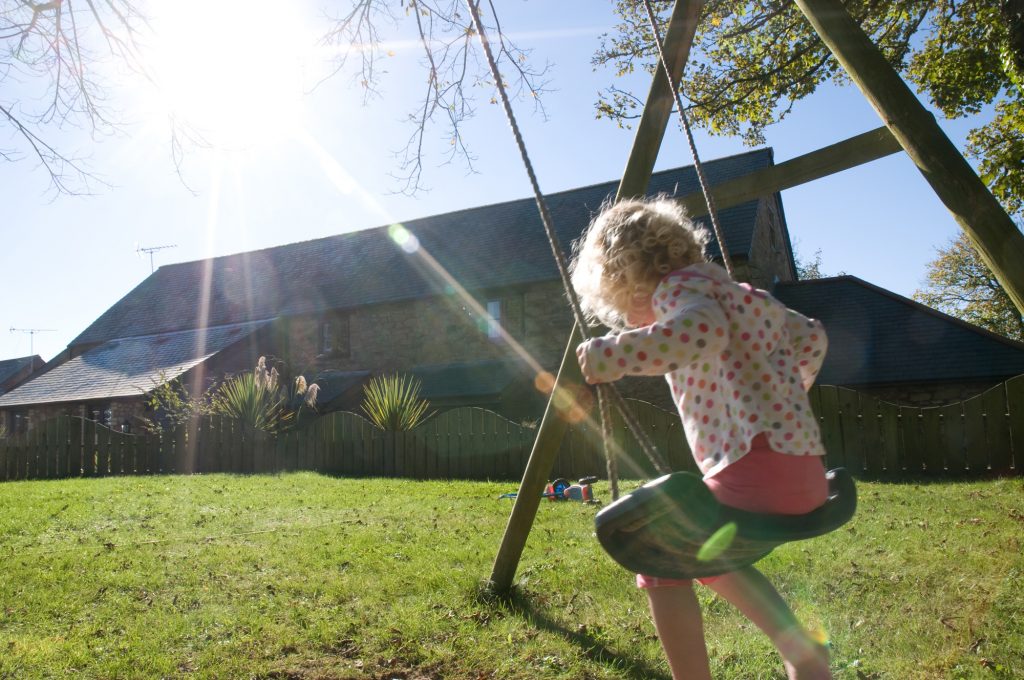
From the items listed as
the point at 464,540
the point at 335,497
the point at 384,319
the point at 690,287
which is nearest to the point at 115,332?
the point at 384,319

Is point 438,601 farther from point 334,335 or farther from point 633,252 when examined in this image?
point 334,335

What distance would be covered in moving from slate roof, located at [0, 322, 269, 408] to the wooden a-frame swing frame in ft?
67.3

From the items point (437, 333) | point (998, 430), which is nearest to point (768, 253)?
point (437, 333)

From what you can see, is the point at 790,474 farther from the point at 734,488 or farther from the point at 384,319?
the point at 384,319

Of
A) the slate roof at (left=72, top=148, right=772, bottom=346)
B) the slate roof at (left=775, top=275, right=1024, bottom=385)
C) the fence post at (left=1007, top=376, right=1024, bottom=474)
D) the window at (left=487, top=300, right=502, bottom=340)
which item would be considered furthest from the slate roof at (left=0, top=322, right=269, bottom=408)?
the fence post at (left=1007, top=376, right=1024, bottom=474)

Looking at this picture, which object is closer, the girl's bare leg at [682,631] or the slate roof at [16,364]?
the girl's bare leg at [682,631]

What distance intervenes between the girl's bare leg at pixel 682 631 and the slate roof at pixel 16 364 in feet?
179

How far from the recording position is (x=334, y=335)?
Result: 2473 cm

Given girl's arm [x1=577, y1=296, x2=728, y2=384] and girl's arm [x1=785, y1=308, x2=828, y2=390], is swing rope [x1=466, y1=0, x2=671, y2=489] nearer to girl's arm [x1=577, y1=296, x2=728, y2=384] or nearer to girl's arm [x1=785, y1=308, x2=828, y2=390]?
girl's arm [x1=577, y1=296, x2=728, y2=384]

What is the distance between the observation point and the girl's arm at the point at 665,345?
1.99 m

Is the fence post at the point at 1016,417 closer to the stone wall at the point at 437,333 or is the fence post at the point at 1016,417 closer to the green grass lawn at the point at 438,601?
the green grass lawn at the point at 438,601

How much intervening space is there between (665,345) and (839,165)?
2.64 metres

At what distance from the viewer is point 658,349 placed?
6.53 ft

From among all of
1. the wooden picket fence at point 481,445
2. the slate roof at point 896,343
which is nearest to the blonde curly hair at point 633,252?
the wooden picket fence at point 481,445
